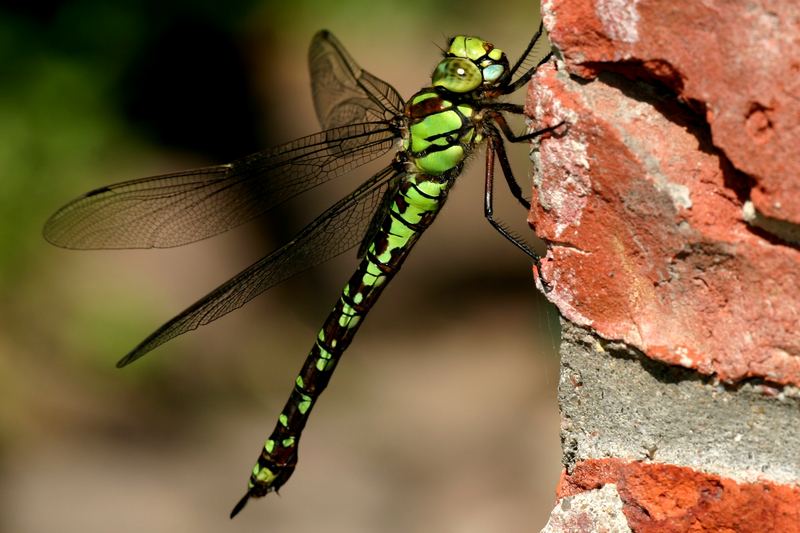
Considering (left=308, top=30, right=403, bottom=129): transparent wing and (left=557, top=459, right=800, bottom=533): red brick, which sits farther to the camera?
(left=308, top=30, right=403, bottom=129): transparent wing

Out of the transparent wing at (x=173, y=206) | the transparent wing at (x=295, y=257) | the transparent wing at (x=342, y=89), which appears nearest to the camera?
the transparent wing at (x=295, y=257)

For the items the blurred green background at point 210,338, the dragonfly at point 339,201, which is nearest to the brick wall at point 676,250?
the dragonfly at point 339,201

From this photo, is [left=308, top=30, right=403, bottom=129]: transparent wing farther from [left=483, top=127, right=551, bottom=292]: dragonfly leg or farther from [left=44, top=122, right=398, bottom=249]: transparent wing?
[left=483, top=127, right=551, bottom=292]: dragonfly leg

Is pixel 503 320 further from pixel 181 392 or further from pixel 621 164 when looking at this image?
pixel 621 164

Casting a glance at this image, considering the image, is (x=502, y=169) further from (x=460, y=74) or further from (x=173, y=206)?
(x=173, y=206)

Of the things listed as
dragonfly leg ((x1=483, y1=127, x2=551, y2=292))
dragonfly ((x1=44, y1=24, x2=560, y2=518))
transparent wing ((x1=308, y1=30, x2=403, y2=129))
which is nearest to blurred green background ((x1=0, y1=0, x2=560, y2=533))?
transparent wing ((x1=308, y1=30, x2=403, y2=129))

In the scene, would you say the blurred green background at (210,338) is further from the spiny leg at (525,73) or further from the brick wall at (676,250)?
the brick wall at (676,250)
